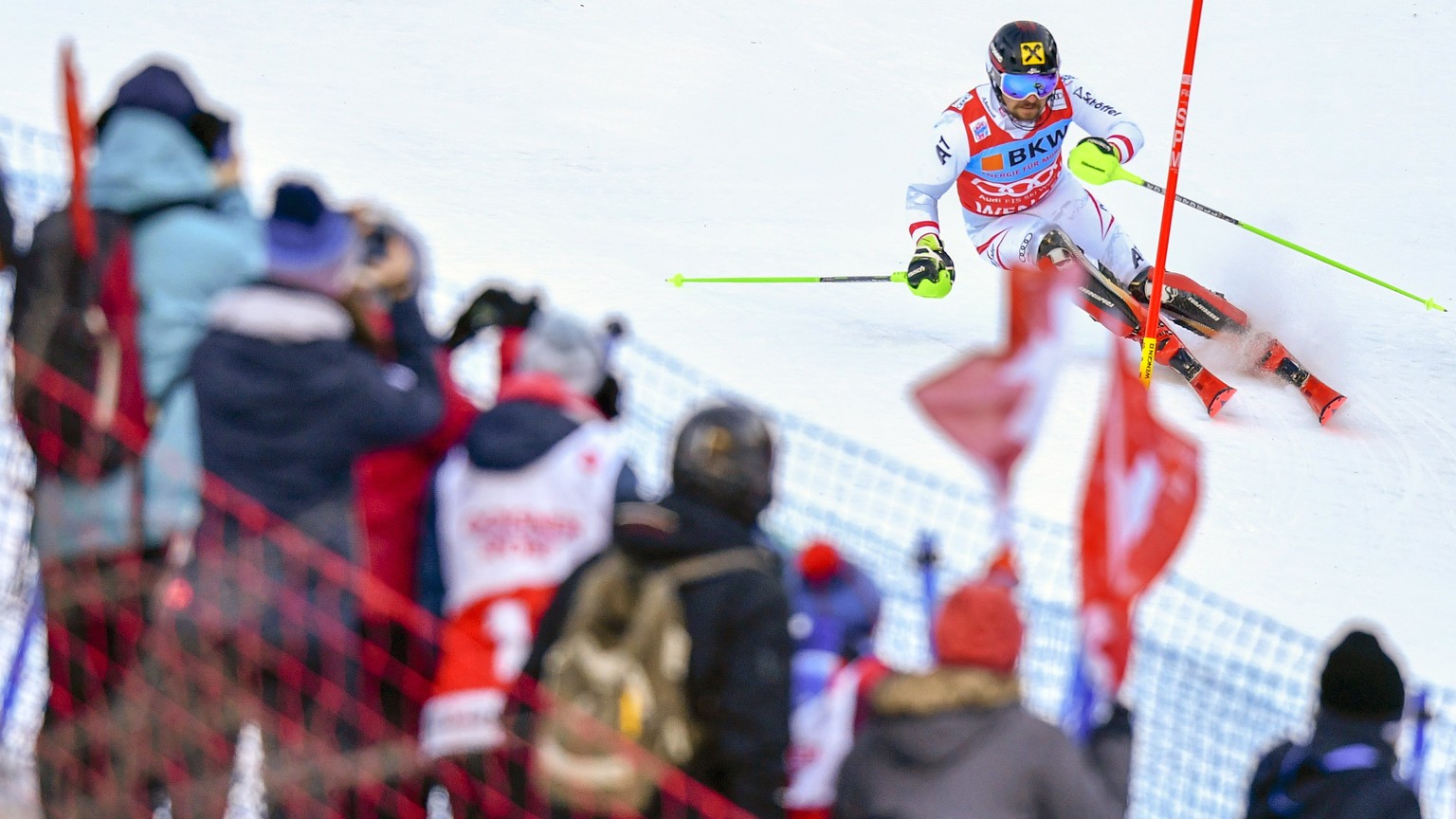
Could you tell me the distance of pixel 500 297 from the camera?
409 cm

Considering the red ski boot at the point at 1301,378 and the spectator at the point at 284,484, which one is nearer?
the spectator at the point at 284,484

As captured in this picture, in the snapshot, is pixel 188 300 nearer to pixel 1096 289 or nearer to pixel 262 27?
pixel 1096 289

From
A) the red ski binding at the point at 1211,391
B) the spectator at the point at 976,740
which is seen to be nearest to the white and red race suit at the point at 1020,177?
the red ski binding at the point at 1211,391

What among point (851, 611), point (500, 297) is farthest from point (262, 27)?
point (851, 611)

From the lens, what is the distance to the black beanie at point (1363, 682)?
3.37 meters

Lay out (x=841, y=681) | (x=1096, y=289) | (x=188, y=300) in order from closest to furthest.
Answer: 1. (x=841, y=681)
2. (x=188, y=300)
3. (x=1096, y=289)

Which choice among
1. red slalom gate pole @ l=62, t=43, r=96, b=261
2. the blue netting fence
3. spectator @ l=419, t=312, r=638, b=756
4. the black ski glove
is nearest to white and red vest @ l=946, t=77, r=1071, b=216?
the blue netting fence

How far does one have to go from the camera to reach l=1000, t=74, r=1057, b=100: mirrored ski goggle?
324 inches

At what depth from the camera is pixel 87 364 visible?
3.80 meters

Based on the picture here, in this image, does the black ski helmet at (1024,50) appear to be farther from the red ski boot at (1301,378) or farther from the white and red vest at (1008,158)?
the red ski boot at (1301,378)

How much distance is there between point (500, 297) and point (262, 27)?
920 cm

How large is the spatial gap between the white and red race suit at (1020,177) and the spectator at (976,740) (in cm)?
546

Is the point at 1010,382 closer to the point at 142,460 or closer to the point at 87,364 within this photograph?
the point at 142,460

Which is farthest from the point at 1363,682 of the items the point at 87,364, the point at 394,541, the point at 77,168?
the point at 77,168
